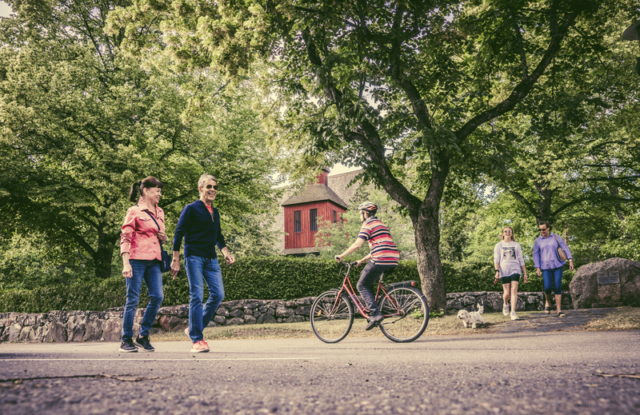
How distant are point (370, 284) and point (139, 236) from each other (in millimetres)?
3707

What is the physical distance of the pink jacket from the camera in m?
5.19

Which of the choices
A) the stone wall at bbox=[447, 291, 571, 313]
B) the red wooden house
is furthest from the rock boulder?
the red wooden house

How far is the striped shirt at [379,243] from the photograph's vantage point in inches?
254

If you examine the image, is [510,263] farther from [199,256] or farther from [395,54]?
[199,256]

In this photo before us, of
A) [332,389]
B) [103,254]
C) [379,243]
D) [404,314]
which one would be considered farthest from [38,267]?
[332,389]

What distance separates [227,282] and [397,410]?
39.0ft

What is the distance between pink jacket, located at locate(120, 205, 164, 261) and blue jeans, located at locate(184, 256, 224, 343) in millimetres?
547

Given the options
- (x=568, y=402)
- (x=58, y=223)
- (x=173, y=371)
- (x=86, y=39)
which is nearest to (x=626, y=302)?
Answer: (x=568, y=402)

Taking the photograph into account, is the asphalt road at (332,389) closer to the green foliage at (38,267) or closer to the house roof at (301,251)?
the green foliage at (38,267)

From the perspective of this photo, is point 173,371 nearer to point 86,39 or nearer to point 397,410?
Result: point 397,410

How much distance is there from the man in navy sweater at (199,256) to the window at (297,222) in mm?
29042

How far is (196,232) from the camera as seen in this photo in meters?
5.27

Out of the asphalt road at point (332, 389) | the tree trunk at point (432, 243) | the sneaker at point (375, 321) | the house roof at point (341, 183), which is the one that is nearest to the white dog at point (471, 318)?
the tree trunk at point (432, 243)

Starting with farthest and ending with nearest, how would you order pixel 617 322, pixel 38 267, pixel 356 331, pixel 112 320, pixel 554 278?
pixel 38 267 < pixel 112 320 < pixel 554 278 < pixel 356 331 < pixel 617 322
